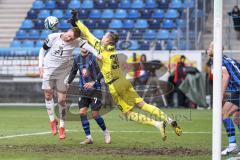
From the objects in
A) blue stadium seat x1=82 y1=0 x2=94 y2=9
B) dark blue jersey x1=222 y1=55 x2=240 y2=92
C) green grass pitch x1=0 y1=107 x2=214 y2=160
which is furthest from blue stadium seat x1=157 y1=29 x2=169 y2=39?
dark blue jersey x1=222 y1=55 x2=240 y2=92

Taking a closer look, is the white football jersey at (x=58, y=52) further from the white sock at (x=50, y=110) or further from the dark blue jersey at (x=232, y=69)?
the dark blue jersey at (x=232, y=69)

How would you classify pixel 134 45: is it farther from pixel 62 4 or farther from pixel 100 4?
pixel 62 4

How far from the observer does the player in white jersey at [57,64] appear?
15266mm

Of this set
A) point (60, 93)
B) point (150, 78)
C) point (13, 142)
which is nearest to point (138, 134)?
point (60, 93)

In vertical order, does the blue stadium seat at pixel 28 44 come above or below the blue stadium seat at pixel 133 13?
below

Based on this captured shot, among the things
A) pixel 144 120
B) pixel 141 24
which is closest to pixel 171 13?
pixel 141 24

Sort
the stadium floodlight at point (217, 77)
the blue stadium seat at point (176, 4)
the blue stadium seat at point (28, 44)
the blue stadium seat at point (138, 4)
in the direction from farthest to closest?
the blue stadium seat at point (138, 4) < the blue stadium seat at point (176, 4) < the blue stadium seat at point (28, 44) < the stadium floodlight at point (217, 77)

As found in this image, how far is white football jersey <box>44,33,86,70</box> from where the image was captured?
15336mm

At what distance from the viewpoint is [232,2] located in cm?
2977

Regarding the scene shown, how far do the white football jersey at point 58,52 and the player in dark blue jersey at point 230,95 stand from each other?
3688mm

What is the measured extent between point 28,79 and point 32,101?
37.4 inches

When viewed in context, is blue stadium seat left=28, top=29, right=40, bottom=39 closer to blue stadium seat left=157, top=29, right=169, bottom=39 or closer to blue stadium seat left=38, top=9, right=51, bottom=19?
blue stadium seat left=38, top=9, right=51, bottom=19

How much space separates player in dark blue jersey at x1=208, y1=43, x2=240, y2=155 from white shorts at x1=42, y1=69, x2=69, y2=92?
4.16 m

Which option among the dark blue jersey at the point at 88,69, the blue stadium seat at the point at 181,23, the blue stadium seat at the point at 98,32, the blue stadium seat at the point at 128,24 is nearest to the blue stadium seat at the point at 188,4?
the blue stadium seat at the point at 181,23
